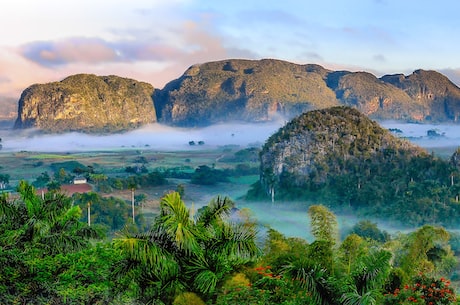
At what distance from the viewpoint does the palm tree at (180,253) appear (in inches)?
376

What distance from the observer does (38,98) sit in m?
183

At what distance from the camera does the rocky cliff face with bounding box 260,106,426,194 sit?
183 feet

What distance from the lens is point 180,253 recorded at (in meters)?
9.86

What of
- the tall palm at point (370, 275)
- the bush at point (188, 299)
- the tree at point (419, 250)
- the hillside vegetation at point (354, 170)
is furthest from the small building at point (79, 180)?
the tall palm at point (370, 275)

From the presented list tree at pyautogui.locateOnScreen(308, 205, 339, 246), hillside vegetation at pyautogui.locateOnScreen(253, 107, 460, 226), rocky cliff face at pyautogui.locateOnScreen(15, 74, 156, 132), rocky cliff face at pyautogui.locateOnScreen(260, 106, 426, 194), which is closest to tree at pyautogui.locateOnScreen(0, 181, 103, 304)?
tree at pyautogui.locateOnScreen(308, 205, 339, 246)

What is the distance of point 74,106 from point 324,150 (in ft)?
452

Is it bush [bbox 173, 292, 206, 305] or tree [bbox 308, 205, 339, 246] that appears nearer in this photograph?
bush [bbox 173, 292, 206, 305]

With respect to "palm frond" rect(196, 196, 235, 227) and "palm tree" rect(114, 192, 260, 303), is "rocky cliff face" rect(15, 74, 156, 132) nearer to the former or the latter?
"palm frond" rect(196, 196, 235, 227)

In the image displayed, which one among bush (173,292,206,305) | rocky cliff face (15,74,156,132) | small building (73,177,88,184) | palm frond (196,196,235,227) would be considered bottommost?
small building (73,177,88,184)

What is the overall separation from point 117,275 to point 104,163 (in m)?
89.8

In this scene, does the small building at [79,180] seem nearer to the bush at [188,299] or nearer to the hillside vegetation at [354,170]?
the hillside vegetation at [354,170]

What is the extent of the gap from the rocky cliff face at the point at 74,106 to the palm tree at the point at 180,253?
6873 inches

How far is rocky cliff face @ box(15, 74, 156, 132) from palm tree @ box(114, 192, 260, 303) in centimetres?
17457

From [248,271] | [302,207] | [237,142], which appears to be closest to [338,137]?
[302,207]
